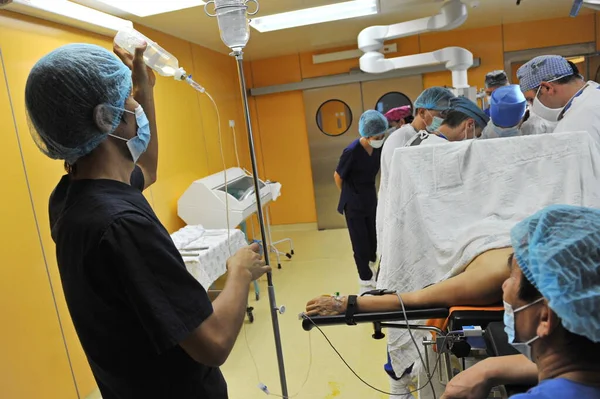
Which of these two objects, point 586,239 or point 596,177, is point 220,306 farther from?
point 596,177

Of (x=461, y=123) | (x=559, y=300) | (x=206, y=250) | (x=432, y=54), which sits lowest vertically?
(x=206, y=250)

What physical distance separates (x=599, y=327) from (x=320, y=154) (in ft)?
16.8

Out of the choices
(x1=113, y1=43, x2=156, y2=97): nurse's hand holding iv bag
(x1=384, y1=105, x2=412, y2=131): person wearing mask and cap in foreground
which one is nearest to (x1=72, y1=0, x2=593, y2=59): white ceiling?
(x1=384, y1=105, x2=412, y2=131): person wearing mask and cap in foreground

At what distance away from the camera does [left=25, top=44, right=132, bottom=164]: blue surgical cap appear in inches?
33.0

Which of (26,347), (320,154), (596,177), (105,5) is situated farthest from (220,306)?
(320,154)

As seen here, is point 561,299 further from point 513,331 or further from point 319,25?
point 319,25

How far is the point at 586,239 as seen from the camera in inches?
28.5

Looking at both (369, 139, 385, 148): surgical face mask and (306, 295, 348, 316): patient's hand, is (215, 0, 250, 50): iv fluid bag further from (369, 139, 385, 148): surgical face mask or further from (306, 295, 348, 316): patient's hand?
(369, 139, 385, 148): surgical face mask

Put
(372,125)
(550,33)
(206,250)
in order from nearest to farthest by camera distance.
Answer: (206,250) → (372,125) → (550,33)

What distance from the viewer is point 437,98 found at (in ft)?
8.71

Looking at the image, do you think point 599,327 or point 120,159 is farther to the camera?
point 120,159

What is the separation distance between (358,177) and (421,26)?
1.51m

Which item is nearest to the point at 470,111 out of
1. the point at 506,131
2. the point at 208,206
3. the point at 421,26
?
the point at 506,131

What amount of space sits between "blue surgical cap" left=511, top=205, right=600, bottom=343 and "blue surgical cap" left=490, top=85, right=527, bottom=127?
176 centimetres
